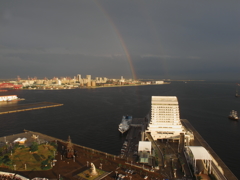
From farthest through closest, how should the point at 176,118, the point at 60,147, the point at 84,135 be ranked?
the point at 84,135
the point at 176,118
the point at 60,147

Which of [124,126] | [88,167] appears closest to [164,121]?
[124,126]

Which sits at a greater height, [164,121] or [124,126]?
[164,121]

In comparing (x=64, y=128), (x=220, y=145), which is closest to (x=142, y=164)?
(x=220, y=145)

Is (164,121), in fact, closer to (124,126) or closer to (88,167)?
(124,126)

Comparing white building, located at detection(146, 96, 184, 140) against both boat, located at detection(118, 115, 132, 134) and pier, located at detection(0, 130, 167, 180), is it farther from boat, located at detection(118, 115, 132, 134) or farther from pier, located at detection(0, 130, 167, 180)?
pier, located at detection(0, 130, 167, 180)

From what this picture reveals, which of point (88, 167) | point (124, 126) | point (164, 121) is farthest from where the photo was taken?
point (124, 126)

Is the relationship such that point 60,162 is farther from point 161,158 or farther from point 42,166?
point 161,158

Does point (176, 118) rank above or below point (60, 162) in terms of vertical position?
above

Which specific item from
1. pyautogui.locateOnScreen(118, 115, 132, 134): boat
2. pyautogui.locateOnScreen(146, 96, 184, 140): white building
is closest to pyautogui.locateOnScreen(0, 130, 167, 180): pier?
pyautogui.locateOnScreen(146, 96, 184, 140): white building
